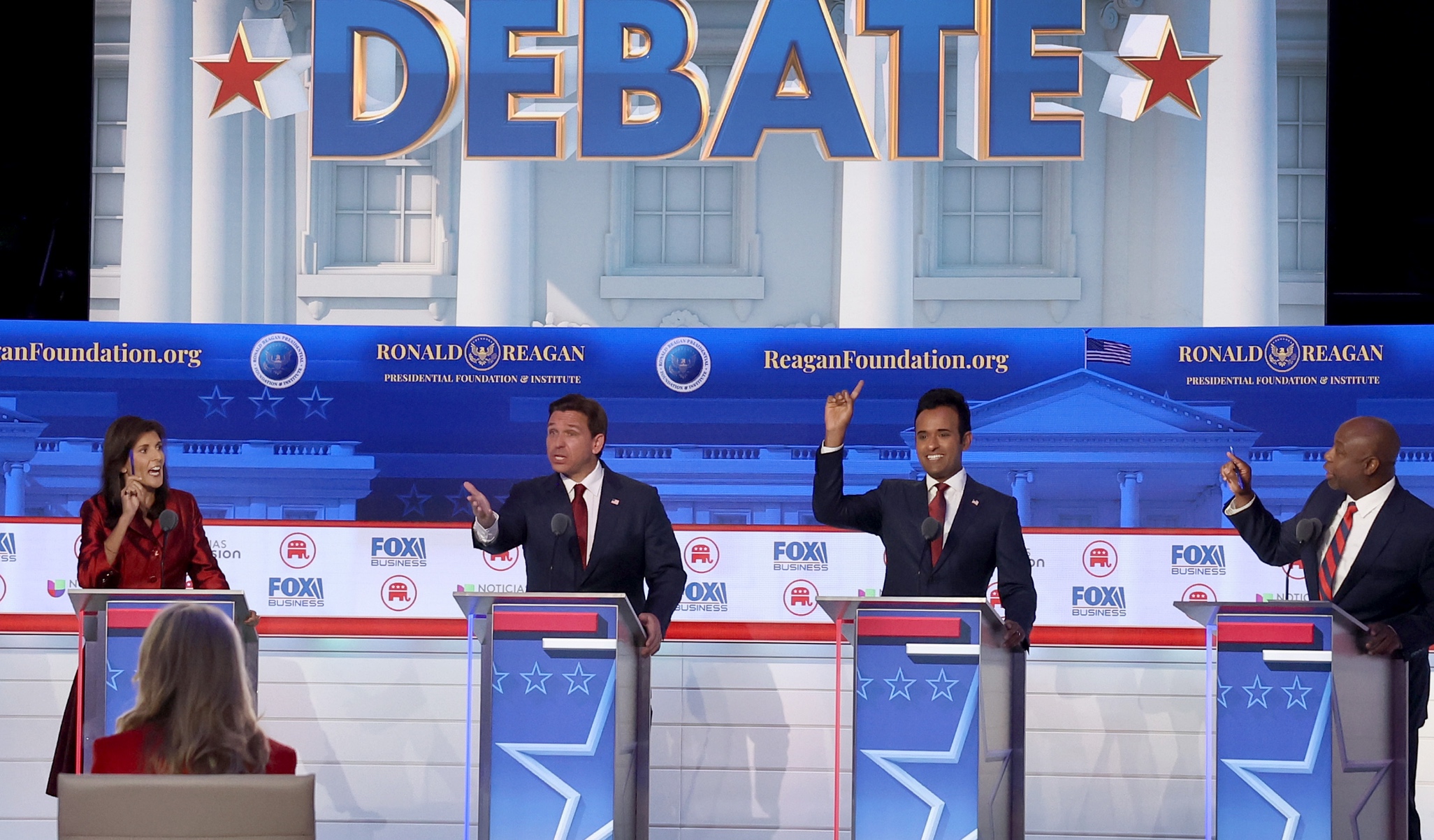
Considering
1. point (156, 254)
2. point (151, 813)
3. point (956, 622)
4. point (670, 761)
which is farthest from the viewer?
point (156, 254)

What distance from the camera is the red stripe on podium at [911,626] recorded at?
3869 mm

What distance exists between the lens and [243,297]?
8.94 m

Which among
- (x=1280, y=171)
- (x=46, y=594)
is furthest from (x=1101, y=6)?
(x=46, y=594)

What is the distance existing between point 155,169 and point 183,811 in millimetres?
6032

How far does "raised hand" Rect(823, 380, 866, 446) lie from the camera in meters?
4.50

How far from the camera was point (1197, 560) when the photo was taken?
6383 mm

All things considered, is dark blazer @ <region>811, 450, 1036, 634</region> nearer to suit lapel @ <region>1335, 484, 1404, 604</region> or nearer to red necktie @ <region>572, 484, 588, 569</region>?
red necktie @ <region>572, 484, 588, 569</region>

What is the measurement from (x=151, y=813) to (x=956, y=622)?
7.29ft

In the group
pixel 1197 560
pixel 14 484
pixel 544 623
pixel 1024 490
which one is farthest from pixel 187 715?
pixel 1197 560

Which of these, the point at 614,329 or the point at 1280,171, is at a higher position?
the point at 1280,171

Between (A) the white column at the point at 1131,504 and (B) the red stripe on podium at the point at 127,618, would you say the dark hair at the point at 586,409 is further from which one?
(A) the white column at the point at 1131,504

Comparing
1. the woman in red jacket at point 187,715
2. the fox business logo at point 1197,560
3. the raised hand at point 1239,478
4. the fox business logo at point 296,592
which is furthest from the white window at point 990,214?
the woman in red jacket at point 187,715

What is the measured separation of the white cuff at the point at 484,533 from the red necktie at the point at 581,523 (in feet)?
0.85

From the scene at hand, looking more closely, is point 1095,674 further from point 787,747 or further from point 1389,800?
point 1389,800
